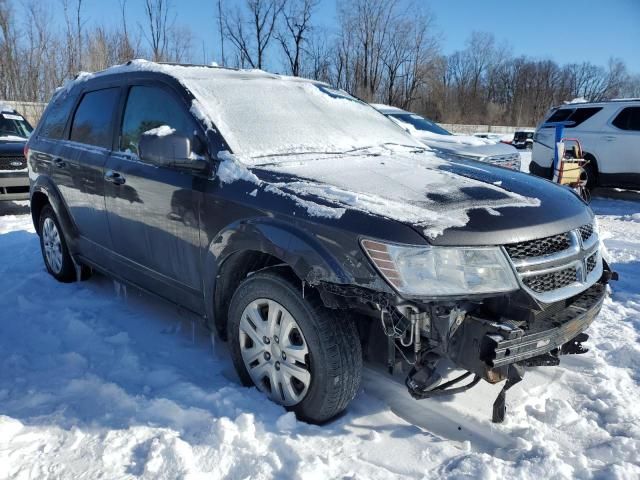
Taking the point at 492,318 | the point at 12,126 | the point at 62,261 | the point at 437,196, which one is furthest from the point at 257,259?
the point at 12,126

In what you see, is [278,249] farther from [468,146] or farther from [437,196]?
[468,146]

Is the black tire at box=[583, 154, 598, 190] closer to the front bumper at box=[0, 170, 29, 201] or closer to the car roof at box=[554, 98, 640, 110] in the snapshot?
the car roof at box=[554, 98, 640, 110]

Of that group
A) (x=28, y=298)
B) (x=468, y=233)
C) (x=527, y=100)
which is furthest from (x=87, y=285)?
(x=527, y=100)

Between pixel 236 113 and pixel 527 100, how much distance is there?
7548cm

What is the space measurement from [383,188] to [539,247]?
752mm

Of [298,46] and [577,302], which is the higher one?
[298,46]

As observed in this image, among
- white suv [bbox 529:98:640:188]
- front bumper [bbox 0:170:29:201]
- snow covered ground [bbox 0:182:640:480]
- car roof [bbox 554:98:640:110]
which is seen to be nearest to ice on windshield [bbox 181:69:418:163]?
snow covered ground [bbox 0:182:640:480]

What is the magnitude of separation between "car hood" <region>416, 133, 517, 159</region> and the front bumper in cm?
668

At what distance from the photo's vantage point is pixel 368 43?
40250mm

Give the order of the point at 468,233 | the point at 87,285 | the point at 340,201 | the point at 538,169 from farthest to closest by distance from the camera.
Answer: the point at 538,169
the point at 87,285
the point at 340,201
the point at 468,233

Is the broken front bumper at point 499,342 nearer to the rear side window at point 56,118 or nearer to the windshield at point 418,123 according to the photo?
the rear side window at point 56,118

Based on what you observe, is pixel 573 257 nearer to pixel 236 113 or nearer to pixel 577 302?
pixel 577 302

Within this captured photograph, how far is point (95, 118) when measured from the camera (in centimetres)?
401

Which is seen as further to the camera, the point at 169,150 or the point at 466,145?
the point at 466,145
